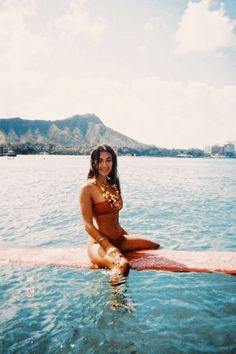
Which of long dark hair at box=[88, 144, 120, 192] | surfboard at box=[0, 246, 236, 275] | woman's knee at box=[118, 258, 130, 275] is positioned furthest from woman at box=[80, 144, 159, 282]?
surfboard at box=[0, 246, 236, 275]

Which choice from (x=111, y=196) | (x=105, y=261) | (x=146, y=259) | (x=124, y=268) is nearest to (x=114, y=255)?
(x=105, y=261)

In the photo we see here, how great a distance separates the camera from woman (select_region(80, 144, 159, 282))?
730cm

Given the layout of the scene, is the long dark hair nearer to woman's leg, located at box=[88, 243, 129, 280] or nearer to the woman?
the woman

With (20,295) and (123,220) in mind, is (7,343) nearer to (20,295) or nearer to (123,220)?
(20,295)

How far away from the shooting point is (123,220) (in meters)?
19.4

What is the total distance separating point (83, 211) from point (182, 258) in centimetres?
265

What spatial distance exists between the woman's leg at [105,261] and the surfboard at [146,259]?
1.02 feet

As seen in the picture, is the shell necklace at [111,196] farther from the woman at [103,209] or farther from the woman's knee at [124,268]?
the woman's knee at [124,268]

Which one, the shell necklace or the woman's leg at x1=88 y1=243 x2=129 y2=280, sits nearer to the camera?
the woman's leg at x1=88 y1=243 x2=129 y2=280

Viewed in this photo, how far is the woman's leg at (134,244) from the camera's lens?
8281 millimetres

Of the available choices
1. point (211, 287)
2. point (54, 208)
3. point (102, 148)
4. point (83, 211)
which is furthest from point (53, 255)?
point (54, 208)

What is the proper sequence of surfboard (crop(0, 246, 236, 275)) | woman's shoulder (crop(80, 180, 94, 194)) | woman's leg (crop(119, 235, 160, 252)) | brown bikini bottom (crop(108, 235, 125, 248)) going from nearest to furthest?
woman's shoulder (crop(80, 180, 94, 194)) < surfboard (crop(0, 246, 236, 275)) < brown bikini bottom (crop(108, 235, 125, 248)) < woman's leg (crop(119, 235, 160, 252))

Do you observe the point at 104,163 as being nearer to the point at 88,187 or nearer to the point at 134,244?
the point at 88,187

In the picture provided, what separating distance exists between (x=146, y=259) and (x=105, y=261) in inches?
47.3
